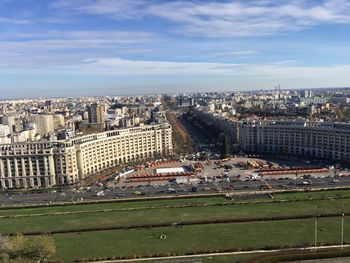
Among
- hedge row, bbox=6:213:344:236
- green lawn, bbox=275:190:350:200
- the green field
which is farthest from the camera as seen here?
green lawn, bbox=275:190:350:200

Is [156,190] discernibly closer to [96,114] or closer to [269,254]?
[269,254]

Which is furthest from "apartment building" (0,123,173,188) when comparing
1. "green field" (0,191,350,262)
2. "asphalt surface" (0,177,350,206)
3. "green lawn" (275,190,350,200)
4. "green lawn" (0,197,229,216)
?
"green lawn" (275,190,350,200)

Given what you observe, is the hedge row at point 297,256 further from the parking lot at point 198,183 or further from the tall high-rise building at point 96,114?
the tall high-rise building at point 96,114

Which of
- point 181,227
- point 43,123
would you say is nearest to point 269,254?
point 181,227

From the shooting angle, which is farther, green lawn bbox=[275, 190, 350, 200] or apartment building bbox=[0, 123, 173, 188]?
apartment building bbox=[0, 123, 173, 188]

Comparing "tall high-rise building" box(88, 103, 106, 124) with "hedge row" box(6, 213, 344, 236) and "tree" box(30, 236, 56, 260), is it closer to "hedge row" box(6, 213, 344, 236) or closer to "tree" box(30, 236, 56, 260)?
"hedge row" box(6, 213, 344, 236)

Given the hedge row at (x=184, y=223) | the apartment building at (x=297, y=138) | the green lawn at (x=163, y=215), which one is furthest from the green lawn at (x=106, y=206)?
the apartment building at (x=297, y=138)

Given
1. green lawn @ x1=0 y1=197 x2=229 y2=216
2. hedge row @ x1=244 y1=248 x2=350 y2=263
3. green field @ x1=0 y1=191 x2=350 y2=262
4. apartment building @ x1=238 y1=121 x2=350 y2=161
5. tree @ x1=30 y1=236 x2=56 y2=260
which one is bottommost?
green lawn @ x1=0 y1=197 x2=229 y2=216

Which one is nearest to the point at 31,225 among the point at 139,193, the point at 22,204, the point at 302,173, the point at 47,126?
the point at 22,204
